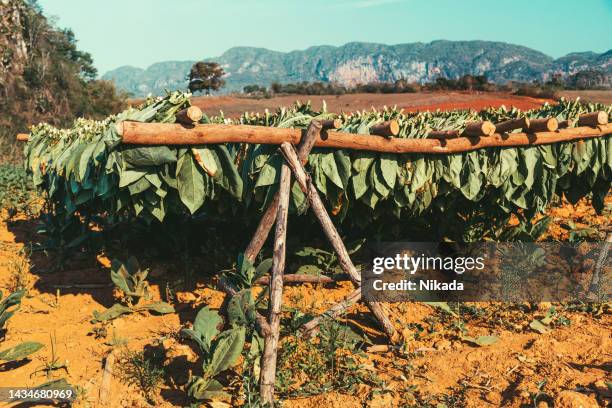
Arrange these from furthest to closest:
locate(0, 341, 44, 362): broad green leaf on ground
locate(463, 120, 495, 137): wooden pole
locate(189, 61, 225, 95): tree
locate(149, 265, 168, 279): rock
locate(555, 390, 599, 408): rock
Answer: locate(189, 61, 225, 95): tree → locate(149, 265, 168, 279): rock → locate(463, 120, 495, 137): wooden pole → locate(0, 341, 44, 362): broad green leaf on ground → locate(555, 390, 599, 408): rock

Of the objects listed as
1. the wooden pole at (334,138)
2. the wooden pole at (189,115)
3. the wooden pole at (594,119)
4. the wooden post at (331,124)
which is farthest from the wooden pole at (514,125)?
the wooden pole at (189,115)

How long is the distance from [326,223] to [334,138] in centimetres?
67

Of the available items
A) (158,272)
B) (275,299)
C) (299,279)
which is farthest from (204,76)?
(275,299)

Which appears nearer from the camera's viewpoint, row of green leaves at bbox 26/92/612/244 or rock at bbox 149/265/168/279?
row of green leaves at bbox 26/92/612/244

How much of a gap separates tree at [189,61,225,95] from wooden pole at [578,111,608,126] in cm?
4173

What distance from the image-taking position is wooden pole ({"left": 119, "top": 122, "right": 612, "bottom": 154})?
3.62 meters

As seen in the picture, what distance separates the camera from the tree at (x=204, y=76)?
4469 cm

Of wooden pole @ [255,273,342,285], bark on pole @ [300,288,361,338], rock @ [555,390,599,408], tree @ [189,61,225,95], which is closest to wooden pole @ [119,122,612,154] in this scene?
wooden pole @ [255,273,342,285]

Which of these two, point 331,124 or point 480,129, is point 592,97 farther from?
point 331,124

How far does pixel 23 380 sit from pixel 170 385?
41.7 inches

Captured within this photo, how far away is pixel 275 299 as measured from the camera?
3725 millimetres

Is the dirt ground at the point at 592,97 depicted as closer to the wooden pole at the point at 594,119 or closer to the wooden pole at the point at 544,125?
the wooden pole at the point at 594,119

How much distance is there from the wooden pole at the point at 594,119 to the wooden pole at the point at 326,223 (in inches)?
106

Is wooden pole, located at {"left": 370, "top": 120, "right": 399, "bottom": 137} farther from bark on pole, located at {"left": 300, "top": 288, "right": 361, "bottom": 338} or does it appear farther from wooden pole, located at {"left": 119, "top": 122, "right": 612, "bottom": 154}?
bark on pole, located at {"left": 300, "top": 288, "right": 361, "bottom": 338}
